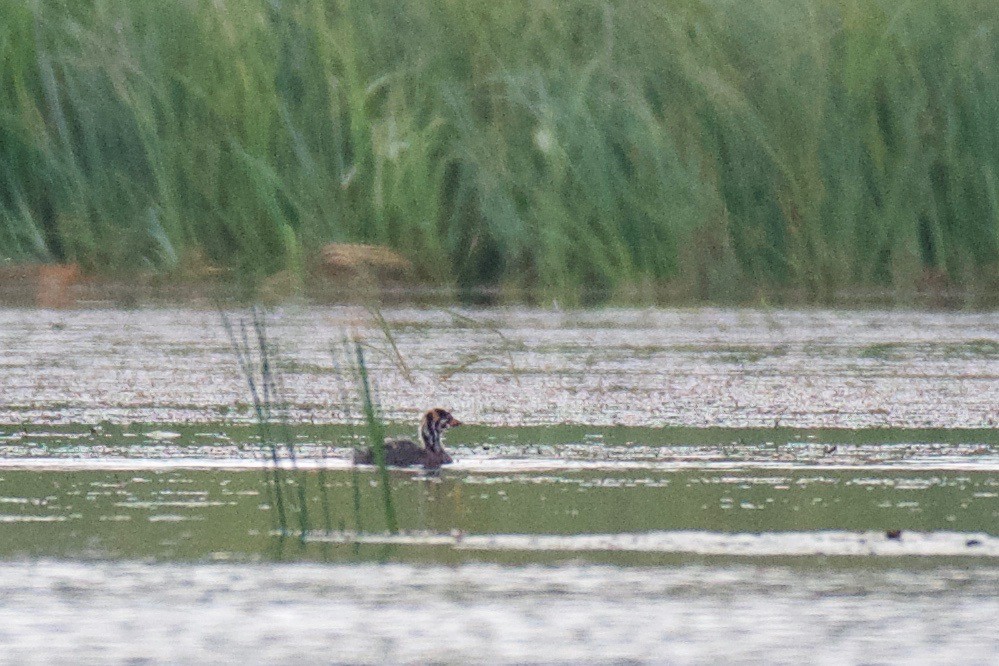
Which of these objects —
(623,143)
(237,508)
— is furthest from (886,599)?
(623,143)

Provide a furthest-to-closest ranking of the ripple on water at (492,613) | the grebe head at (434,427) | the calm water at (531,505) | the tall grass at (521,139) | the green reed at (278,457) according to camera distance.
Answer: the tall grass at (521,139)
the grebe head at (434,427)
the green reed at (278,457)
the calm water at (531,505)
the ripple on water at (492,613)

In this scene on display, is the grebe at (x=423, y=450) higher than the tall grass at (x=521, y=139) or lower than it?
lower

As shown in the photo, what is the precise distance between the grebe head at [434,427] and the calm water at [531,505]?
94mm

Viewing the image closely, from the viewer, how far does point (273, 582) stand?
420 centimetres

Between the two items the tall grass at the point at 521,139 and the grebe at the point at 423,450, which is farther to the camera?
the tall grass at the point at 521,139

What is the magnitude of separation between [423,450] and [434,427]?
182 millimetres

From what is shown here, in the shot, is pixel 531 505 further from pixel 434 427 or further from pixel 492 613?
pixel 492 613

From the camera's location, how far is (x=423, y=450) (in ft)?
20.1

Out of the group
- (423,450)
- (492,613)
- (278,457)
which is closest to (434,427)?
(423,450)

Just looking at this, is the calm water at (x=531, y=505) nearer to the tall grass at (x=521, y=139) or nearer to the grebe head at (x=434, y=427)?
the grebe head at (x=434, y=427)

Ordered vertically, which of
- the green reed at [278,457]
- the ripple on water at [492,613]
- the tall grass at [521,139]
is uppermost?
the tall grass at [521,139]

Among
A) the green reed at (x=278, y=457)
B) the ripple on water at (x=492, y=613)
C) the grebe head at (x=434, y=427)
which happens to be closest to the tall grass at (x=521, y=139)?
the green reed at (x=278, y=457)

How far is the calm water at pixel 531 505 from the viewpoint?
12.3 ft

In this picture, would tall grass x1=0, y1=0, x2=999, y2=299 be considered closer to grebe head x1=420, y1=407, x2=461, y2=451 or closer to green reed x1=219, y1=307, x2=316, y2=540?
green reed x1=219, y1=307, x2=316, y2=540
